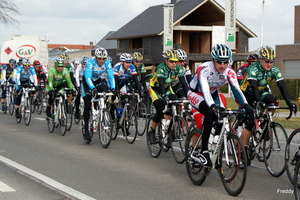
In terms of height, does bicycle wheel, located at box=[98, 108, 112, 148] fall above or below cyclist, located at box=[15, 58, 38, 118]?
below

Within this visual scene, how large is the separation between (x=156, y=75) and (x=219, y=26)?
3674 cm

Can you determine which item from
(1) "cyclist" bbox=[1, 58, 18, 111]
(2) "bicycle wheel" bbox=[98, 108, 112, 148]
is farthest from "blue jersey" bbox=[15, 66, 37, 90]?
(2) "bicycle wheel" bbox=[98, 108, 112, 148]

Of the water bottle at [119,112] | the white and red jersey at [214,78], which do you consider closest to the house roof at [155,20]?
the water bottle at [119,112]

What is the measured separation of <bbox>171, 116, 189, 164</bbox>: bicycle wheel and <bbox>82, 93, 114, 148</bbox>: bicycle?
2.07 meters

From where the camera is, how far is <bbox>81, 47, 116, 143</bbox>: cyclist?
11828 millimetres

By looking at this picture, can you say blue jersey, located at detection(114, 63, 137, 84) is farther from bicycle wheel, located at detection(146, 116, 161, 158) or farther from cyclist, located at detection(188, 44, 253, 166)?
cyclist, located at detection(188, 44, 253, 166)

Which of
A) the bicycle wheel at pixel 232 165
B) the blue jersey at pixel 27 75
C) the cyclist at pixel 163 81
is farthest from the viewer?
the blue jersey at pixel 27 75

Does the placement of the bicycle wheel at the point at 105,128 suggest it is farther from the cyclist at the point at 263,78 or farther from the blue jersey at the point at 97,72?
the cyclist at the point at 263,78

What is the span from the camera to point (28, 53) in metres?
28.7

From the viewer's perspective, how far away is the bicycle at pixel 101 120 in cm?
1147

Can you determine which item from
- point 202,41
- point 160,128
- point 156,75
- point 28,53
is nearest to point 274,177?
point 160,128

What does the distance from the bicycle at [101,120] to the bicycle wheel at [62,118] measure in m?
1.97

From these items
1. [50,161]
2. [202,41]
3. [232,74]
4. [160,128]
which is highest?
[202,41]

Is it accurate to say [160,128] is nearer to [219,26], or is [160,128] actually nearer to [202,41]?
[219,26]
